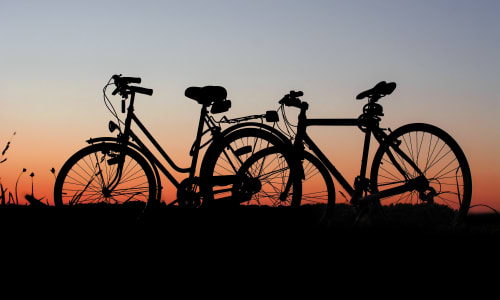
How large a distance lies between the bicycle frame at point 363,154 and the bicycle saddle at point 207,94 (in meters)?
0.88

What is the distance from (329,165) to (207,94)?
1533 mm

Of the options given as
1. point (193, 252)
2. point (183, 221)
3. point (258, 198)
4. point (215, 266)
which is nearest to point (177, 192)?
point (183, 221)

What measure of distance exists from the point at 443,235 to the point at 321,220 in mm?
1266

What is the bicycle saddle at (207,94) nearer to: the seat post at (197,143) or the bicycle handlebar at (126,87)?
the seat post at (197,143)

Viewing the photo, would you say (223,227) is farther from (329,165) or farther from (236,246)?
(329,165)

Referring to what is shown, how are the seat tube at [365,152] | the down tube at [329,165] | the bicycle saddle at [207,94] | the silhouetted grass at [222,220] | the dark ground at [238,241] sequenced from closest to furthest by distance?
the dark ground at [238,241], the silhouetted grass at [222,220], the bicycle saddle at [207,94], the down tube at [329,165], the seat tube at [365,152]

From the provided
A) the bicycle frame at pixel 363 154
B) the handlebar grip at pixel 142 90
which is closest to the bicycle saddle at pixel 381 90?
the bicycle frame at pixel 363 154

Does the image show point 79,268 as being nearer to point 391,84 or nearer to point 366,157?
point 366,157

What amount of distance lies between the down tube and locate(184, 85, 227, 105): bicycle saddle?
1.01 meters

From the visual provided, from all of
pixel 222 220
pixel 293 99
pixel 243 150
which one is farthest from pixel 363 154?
pixel 222 220

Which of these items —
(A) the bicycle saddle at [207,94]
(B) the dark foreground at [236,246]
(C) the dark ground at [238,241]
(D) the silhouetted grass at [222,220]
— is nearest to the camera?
(B) the dark foreground at [236,246]

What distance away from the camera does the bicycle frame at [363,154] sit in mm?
5621

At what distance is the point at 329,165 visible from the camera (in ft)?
18.6

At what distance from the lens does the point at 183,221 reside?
5.43 metres
